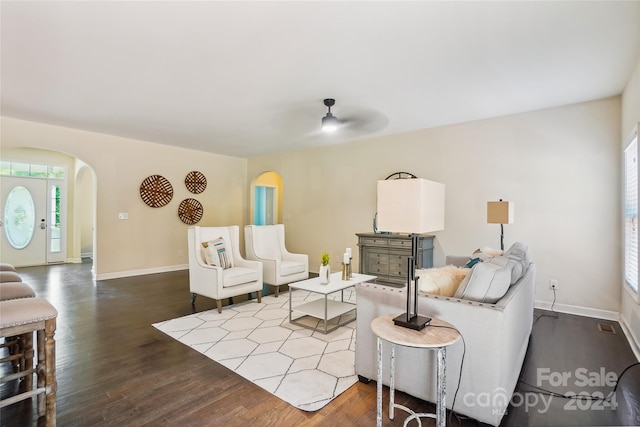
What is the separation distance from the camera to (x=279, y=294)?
4.59 metres

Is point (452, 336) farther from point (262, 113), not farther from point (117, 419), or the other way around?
point (262, 113)

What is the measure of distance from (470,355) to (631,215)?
2.67 meters

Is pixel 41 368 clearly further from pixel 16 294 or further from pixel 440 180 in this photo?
pixel 440 180

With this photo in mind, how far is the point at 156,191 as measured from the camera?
6.25m

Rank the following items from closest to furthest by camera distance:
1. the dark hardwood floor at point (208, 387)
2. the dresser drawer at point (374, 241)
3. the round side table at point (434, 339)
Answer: the round side table at point (434, 339)
the dark hardwood floor at point (208, 387)
the dresser drawer at point (374, 241)

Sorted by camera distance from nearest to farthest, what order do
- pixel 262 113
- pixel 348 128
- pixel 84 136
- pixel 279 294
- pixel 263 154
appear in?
pixel 262 113 < pixel 279 294 < pixel 348 128 < pixel 84 136 < pixel 263 154

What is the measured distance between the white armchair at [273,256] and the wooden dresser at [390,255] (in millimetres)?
973

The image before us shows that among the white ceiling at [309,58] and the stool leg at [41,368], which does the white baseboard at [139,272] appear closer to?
the white ceiling at [309,58]

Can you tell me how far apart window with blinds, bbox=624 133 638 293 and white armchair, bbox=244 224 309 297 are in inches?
144

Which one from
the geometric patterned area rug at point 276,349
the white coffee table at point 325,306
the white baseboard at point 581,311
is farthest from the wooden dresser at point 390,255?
the geometric patterned area rug at point 276,349

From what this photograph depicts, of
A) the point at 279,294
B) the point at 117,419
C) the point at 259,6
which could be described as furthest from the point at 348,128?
the point at 117,419

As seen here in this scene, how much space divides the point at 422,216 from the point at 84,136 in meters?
6.01

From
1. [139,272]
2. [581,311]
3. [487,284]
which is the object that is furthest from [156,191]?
[581,311]

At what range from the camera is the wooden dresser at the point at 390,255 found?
4613mm
